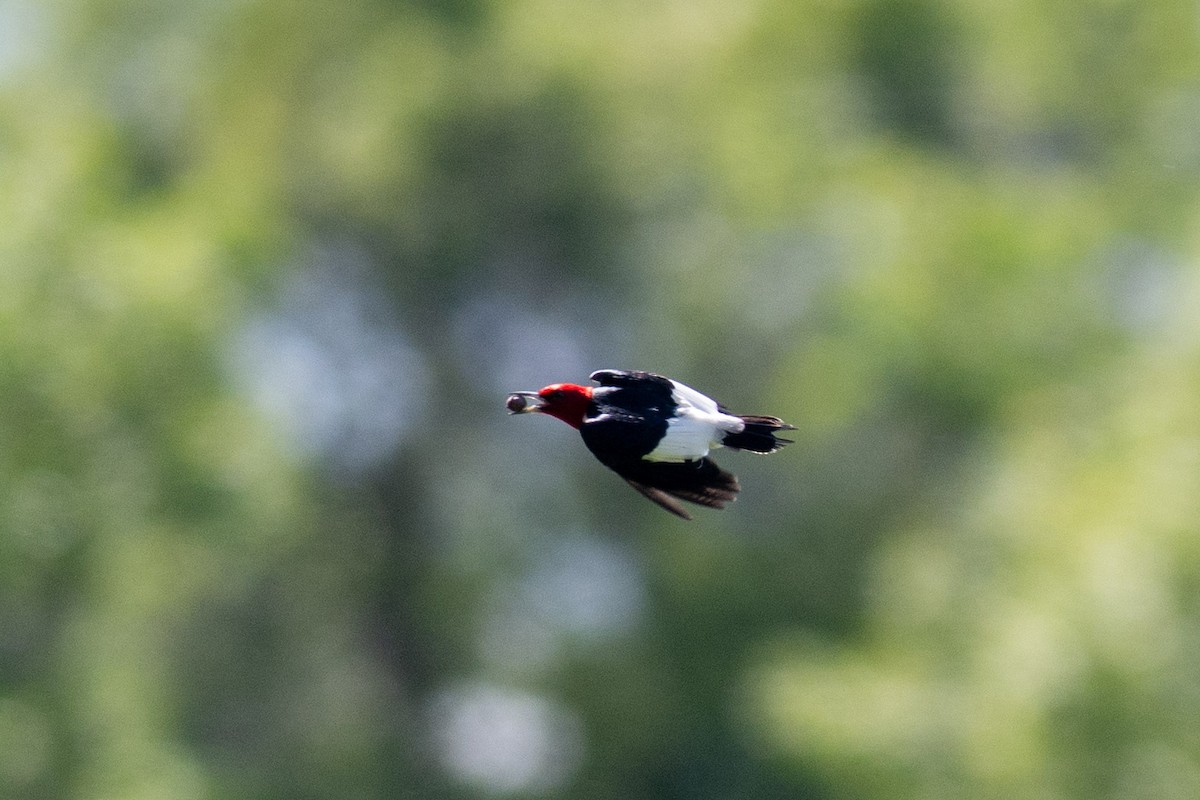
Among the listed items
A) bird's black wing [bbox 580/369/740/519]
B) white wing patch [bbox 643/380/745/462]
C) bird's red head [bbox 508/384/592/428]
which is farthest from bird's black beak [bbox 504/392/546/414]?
white wing patch [bbox 643/380/745/462]

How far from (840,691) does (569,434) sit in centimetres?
354

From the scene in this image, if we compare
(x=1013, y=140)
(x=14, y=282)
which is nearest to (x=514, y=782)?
(x=14, y=282)

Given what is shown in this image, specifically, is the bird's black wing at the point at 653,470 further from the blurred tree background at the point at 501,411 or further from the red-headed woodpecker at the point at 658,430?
the blurred tree background at the point at 501,411

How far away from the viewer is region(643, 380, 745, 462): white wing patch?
14.0ft

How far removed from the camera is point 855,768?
17172mm

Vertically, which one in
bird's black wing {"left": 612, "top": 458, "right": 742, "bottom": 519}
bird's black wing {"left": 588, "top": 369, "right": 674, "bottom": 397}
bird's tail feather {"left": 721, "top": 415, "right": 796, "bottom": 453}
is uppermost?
bird's tail feather {"left": 721, "top": 415, "right": 796, "bottom": 453}

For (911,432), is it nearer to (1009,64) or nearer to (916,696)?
(916,696)

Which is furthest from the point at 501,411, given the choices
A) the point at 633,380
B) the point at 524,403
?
the point at 524,403

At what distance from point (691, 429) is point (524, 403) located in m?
0.46

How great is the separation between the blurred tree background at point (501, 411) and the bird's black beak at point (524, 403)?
35.5 ft

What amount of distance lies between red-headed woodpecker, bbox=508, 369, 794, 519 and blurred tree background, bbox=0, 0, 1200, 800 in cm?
1043

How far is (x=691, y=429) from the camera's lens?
4.30 metres

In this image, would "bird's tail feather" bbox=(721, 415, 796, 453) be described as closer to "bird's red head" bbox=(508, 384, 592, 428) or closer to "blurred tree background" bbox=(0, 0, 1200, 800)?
"bird's red head" bbox=(508, 384, 592, 428)

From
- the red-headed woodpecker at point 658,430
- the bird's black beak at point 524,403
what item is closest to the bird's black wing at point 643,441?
the red-headed woodpecker at point 658,430
